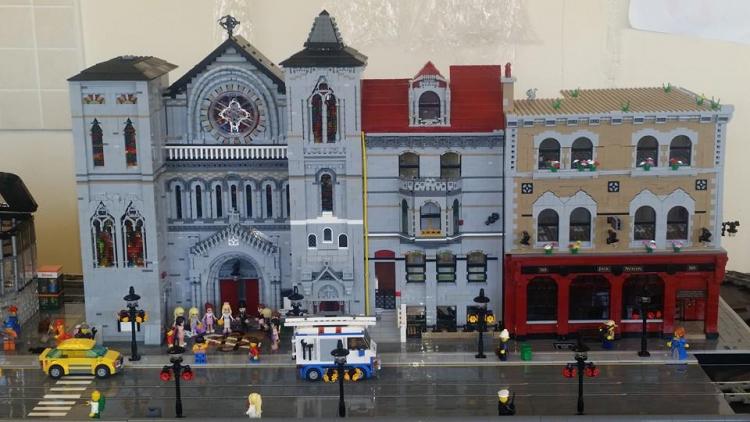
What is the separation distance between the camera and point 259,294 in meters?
43.8

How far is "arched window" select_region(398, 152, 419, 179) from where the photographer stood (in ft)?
136

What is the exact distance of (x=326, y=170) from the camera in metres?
41.3

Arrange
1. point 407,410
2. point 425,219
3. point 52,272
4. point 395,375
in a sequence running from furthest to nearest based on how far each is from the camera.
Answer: point 52,272 → point 425,219 → point 395,375 → point 407,410

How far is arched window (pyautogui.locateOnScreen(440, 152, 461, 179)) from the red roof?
104 cm

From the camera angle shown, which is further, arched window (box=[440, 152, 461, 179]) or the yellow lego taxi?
arched window (box=[440, 152, 461, 179])

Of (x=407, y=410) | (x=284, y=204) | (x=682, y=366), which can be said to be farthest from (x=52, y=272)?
(x=682, y=366)

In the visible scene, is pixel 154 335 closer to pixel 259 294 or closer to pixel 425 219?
pixel 259 294

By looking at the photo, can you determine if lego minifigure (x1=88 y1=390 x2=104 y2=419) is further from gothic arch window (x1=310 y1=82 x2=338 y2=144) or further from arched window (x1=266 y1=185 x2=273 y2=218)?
gothic arch window (x1=310 y1=82 x2=338 y2=144)

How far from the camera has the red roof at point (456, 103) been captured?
4094 cm

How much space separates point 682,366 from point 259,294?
1591 cm

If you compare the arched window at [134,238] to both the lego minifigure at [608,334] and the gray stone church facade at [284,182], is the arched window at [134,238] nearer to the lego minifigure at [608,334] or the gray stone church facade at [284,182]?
the gray stone church facade at [284,182]

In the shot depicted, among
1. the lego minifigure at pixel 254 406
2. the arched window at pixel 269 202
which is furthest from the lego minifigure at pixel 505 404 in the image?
the arched window at pixel 269 202

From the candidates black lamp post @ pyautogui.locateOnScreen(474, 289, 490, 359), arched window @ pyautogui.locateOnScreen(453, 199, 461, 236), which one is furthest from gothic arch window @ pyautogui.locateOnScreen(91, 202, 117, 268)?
black lamp post @ pyautogui.locateOnScreen(474, 289, 490, 359)

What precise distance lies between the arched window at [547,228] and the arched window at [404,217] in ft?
15.7
